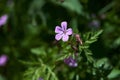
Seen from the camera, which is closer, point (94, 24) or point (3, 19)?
point (94, 24)

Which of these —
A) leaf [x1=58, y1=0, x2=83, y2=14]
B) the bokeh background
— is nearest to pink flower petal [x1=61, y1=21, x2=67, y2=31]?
the bokeh background

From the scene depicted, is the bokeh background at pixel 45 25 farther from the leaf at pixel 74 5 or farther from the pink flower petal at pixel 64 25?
the pink flower petal at pixel 64 25

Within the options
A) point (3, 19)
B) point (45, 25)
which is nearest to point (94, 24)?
point (45, 25)

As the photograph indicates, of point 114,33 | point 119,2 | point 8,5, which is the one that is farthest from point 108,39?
point 8,5

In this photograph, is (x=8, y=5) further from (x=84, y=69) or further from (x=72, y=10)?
(x=84, y=69)

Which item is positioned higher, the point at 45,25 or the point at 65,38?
the point at 45,25

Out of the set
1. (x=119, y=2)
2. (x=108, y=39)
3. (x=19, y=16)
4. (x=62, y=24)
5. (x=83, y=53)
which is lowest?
(x=83, y=53)

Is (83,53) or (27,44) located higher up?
(27,44)

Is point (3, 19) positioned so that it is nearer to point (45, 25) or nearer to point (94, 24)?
point (45, 25)
